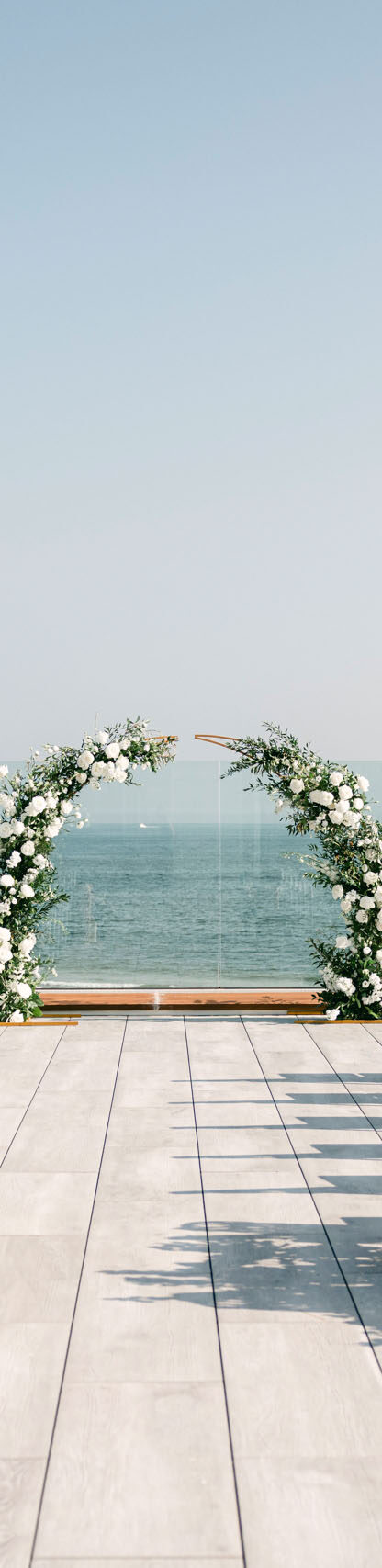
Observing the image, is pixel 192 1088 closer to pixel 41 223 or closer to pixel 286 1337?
pixel 286 1337

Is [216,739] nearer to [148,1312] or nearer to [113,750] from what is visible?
[113,750]

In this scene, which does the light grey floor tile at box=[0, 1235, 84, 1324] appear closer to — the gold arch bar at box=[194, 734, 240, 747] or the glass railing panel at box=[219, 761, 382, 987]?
the glass railing panel at box=[219, 761, 382, 987]

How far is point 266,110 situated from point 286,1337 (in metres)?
8.87

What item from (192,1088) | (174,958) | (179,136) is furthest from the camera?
(179,136)

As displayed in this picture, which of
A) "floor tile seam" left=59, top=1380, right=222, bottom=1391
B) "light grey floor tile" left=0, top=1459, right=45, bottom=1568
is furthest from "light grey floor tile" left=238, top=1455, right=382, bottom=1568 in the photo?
"light grey floor tile" left=0, top=1459, right=45, bottom=1568

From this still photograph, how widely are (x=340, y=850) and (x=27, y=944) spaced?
1814mm

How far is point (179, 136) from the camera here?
8.89m

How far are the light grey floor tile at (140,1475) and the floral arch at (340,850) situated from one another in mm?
3567

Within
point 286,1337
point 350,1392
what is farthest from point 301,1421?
point 286,1337

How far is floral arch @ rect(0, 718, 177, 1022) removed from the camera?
18.4ft

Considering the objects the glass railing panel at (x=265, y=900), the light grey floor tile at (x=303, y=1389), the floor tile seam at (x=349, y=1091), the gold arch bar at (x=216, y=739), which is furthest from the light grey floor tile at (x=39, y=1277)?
the gold arch bar at (x=216, y=739)

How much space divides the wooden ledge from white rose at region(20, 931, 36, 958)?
0.39 meters

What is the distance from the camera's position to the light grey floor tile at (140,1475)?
173cm

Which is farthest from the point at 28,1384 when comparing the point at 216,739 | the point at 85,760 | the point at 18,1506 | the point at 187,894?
the point at 216,739
